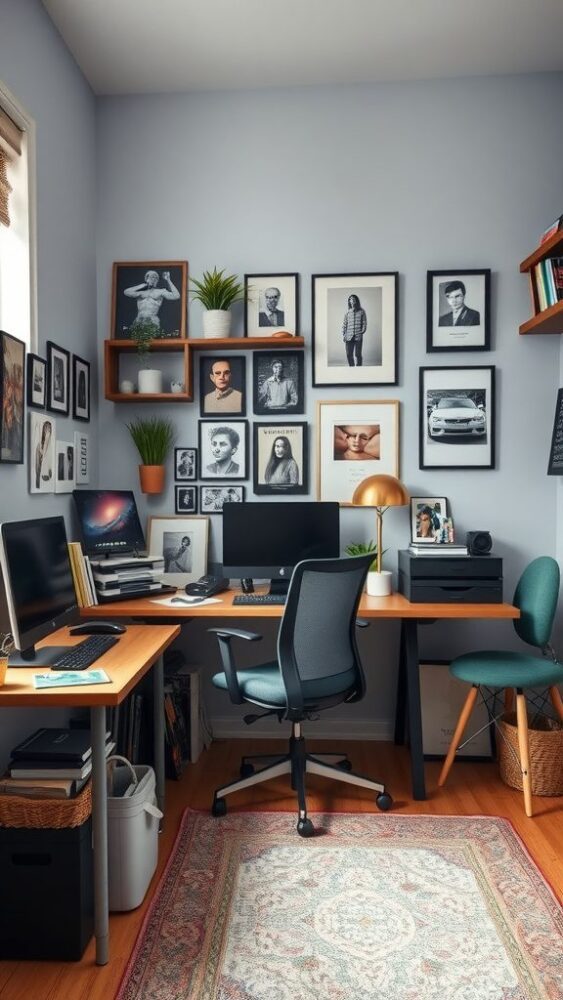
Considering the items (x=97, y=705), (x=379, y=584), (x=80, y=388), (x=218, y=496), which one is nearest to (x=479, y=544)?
(x=379, y=584)

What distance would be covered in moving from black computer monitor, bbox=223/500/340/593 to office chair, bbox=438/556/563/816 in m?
0.80

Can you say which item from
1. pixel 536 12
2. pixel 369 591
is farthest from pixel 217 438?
pixel 536 12

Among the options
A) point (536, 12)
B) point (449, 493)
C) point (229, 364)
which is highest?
point (536, 12)

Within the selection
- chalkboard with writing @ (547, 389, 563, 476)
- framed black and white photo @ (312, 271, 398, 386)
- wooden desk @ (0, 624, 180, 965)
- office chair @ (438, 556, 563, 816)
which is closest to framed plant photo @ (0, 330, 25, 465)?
wooden desk @ (0, 624, 180, 965)

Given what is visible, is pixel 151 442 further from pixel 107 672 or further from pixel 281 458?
pixel 107 672

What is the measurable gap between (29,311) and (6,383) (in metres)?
0.42

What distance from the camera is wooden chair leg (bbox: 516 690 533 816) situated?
2.55 metres

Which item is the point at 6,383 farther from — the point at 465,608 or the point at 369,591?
the point at 465,608

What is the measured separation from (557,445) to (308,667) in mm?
1568

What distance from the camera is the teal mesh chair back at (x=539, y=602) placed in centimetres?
274

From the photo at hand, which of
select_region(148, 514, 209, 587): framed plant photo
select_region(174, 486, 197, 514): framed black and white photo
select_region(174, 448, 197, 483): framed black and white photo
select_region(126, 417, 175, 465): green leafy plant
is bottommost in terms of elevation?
select_region(148, 514, 209, 587): framed plant photo

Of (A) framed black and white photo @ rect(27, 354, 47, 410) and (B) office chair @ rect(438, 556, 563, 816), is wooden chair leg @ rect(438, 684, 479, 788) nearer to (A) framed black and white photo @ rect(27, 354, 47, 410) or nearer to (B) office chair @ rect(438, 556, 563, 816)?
(B) office chair @ rect(438, 556, 563, 816)

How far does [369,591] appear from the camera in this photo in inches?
118

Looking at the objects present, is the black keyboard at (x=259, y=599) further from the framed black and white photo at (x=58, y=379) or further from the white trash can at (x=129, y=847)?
the framed black and white photo at (x=58, y=379)
